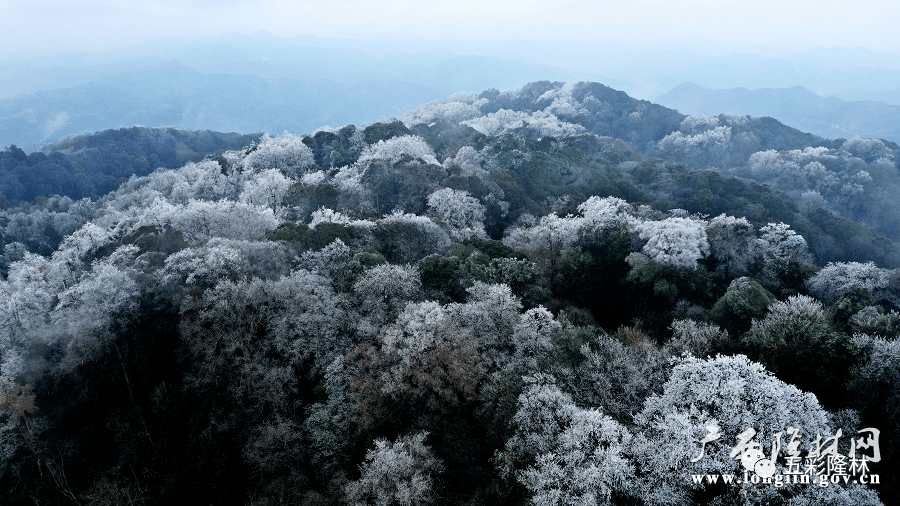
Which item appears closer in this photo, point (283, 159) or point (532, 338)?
point (532, 338)

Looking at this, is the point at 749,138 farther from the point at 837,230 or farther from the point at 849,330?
the point at 849,330

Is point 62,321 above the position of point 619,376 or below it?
below

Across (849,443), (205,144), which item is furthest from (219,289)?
(205,144)

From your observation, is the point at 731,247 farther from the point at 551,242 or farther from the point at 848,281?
the point at 551,242


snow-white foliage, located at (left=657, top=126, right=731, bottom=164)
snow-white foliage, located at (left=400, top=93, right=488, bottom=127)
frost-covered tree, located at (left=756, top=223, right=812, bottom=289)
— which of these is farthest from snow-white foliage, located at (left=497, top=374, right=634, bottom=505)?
snow-white foliage, located at (left=400, top=93, right=488, bottom=127)

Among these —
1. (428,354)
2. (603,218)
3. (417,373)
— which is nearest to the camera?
(417,373)

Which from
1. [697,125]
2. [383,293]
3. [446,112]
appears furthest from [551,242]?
[446,112]

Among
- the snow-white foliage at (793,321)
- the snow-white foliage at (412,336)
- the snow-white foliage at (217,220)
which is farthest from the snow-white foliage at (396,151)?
the snow-white foliage at (793,321)

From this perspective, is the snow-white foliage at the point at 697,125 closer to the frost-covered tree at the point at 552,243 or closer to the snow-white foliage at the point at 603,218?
the snow-white foliage at the point at 603,218
